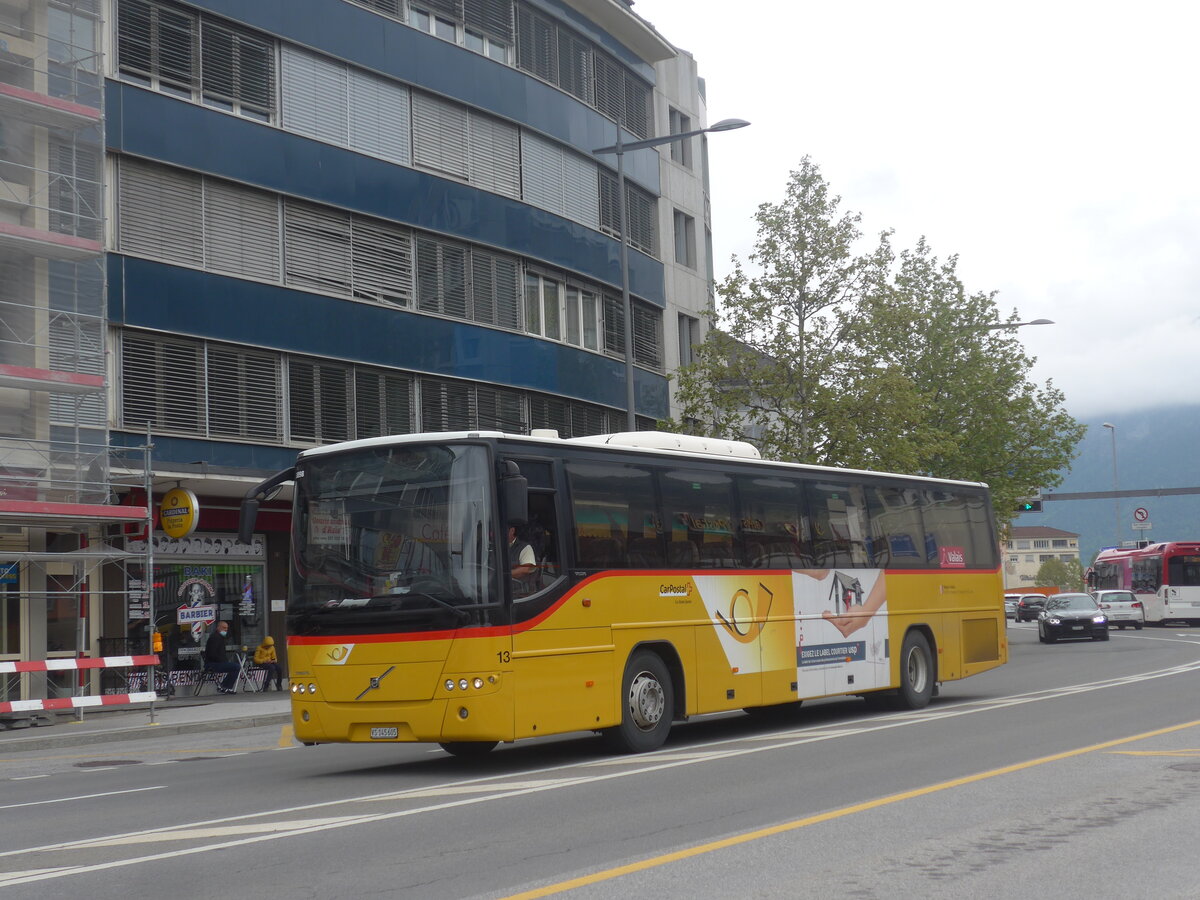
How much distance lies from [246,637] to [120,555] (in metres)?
6.89

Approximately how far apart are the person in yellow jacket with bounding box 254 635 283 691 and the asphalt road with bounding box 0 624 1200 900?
12238mm

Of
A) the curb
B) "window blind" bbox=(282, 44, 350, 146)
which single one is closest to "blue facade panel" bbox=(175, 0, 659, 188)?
"window blind" bbox=(282, 44, 350, 146)

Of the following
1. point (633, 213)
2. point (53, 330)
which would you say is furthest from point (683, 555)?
point (633, 213)

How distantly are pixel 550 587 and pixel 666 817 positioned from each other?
4080 mm

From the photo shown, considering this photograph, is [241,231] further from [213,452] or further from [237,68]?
[213,452]

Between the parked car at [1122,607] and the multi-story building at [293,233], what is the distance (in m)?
25.2

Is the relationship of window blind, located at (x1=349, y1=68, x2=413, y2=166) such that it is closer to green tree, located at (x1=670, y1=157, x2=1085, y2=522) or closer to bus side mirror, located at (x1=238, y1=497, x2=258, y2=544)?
green tree, located at (x1=670, y1=157, x2=1085, y2=522)

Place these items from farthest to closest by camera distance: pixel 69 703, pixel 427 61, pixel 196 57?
pixel 427 61 < pixel 196 57 < pixel 69 703

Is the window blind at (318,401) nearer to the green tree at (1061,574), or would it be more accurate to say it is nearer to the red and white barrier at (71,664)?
the red and white barrier at (71,664)

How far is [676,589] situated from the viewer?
14648 mm

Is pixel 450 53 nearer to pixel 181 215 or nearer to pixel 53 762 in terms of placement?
pixel 181 215

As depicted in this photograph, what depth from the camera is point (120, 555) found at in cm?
2345

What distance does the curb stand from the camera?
19703 mm

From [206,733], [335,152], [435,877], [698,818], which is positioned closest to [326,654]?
[698,818]
